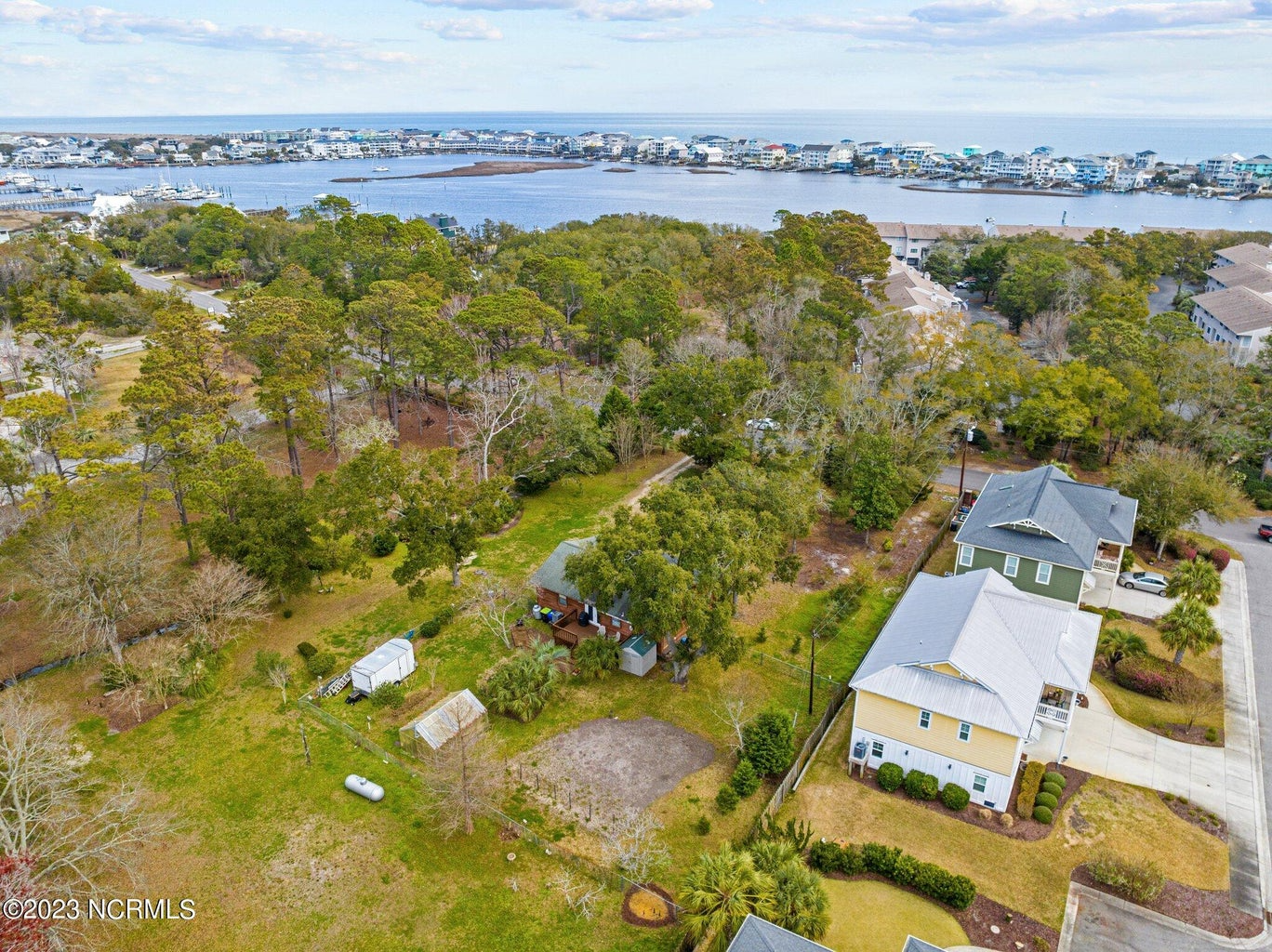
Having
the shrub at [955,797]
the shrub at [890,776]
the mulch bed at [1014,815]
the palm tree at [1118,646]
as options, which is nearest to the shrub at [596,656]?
the mulch bed at [1014,815]

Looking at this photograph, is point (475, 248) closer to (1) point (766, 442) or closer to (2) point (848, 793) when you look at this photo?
(1) point (766, 442)

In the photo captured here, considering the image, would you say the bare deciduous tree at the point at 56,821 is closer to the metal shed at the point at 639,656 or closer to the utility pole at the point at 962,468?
the metal shed at the point at 639,656

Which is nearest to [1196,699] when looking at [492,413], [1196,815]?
[1196,815]

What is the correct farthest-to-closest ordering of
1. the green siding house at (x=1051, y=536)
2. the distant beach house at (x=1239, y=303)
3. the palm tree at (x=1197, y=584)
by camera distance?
the distant beach house at (x=1239, y=303)
the green siding house at (x=1051, y=536)
the palm tree at (x=1197, y=584)

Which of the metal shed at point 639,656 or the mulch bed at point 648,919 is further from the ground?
the metal shed at point 639,656

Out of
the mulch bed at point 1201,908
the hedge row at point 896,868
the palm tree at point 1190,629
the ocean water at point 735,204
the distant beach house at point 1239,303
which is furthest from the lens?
the ocean water at point 735,204

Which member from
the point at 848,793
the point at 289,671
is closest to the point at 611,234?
the point at 289,671
